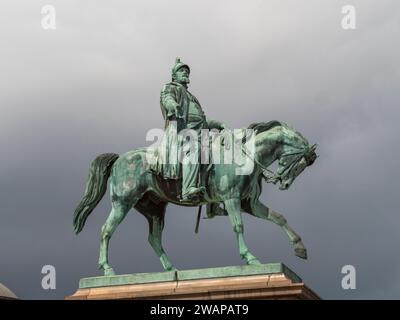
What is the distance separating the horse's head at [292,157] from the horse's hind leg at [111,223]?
3.63 metres

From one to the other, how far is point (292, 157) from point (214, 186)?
6.30ft

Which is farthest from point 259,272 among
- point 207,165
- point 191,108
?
point 191,108

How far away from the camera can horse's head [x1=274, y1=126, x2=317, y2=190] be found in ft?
86.5

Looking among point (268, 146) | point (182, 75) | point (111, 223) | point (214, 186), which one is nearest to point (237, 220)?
→ point (214, 186)

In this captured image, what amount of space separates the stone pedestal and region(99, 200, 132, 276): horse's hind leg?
82 centimetres

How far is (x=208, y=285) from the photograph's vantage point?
25.0 metres

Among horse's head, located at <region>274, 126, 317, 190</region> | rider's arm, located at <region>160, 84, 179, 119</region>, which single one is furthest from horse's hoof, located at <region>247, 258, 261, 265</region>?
rider's arm, located at <region>160, 84, 179, 119</region>

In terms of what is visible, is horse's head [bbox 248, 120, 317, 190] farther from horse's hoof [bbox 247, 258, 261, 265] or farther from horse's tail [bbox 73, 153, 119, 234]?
horse's tail [bbox 73, 153, 119, 234]

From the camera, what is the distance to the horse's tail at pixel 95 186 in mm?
27359

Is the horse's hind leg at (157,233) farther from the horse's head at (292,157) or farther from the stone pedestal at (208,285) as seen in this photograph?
the horse's head at (292,157)

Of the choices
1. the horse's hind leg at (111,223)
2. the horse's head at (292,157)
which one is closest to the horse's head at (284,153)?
the horse's head at (292,157)

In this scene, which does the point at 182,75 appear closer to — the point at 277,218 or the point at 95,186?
the point at 95,186
